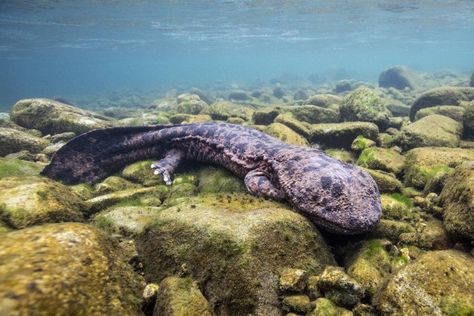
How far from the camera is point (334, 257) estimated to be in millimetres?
3918

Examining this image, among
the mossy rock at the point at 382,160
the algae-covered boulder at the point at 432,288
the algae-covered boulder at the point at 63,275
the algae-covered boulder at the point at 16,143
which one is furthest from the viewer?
the algae-covered boulder at the point at 16,143

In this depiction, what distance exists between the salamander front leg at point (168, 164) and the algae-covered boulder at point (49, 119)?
3611 mm

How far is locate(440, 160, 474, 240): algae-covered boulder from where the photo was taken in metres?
3.41

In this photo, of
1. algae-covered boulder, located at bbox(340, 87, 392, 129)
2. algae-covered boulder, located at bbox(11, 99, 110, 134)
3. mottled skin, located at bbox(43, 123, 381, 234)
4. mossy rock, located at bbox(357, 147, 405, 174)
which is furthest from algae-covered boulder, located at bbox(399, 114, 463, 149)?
algae-covered boulder, located at bbox(11, 99, 110, 134)

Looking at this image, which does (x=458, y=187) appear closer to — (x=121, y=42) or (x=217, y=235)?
(x=217, y=235)

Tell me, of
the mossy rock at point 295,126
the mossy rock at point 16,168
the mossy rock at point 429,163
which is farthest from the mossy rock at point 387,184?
the mossy rock at point 16,168

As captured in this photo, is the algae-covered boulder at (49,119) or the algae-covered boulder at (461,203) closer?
the algae-covered boulder at (461,203)

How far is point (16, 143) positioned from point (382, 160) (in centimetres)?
847

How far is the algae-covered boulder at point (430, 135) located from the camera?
22.3 ft

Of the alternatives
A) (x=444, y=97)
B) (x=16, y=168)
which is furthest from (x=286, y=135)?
(x=444, y=97)

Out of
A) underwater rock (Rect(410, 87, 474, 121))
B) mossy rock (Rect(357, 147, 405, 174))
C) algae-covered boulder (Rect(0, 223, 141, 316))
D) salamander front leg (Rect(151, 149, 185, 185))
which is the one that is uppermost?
algae-covered boulder (Rect(0, 223, 141, 316))

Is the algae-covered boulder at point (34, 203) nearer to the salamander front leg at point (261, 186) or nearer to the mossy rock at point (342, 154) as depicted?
the salamander front leg at point (261, 186)

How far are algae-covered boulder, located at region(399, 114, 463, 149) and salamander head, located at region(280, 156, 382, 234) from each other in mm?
3190

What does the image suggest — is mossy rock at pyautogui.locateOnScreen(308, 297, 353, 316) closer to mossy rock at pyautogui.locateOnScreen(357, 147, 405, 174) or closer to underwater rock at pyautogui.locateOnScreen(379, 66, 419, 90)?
mossy rock at pyautogui.locateOnScreen(357, 147, 405, 174)
